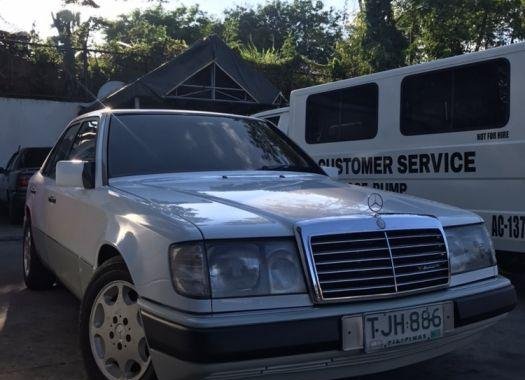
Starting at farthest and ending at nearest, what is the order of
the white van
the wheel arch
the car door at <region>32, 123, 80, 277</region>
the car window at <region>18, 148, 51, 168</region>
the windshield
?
the car window at <region>18, 148, 51, 168</region> < the white van < the car door at <region>32, 123, 80, 277</region> < the windshield < the wheel arch

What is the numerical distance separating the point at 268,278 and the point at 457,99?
3.93 m

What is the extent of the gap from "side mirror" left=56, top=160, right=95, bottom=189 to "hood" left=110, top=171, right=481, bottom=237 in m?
0.20

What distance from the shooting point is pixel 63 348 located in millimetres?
4000

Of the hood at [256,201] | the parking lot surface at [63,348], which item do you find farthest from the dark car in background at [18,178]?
the hood at [256,201]

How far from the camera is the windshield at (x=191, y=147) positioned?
3.80 m

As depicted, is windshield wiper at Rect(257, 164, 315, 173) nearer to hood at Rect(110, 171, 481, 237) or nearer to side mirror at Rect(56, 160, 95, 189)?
hood at Rect(110, 171, 481, 237)

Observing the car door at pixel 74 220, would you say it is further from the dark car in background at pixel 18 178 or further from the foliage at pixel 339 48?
the foliage at pixel 339 48

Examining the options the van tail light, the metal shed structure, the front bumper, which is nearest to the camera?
the front bumper

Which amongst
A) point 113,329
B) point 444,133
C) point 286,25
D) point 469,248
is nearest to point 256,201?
point 113,329

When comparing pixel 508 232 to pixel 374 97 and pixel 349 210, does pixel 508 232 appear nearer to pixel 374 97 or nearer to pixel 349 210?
pixel 374 97

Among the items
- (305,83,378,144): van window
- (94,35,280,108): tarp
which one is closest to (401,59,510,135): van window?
(305,83,378,144): van window

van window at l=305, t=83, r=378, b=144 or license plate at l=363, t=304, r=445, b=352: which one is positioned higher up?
van window at l=305, t=83, r=378, b=144

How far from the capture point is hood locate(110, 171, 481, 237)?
263 cm

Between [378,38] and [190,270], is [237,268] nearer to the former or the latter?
[190,270]
